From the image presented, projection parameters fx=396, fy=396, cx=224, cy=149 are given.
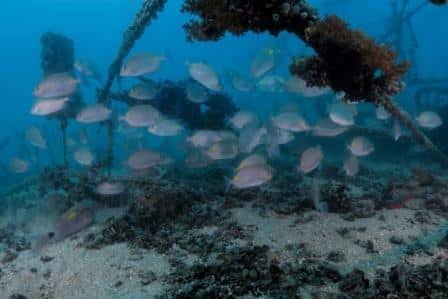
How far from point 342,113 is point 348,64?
19.8 ft

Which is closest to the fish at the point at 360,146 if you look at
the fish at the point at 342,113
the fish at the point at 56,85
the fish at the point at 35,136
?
the fish at the point at 342,113

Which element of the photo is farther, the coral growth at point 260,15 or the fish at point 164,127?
the fish at point 164,127

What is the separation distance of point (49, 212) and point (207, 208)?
12.5 ft

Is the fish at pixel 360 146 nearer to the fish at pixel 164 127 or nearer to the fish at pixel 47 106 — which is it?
the fish at pixel 164 127

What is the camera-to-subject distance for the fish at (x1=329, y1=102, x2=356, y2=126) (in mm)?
9469

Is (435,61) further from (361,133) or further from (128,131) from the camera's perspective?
(128,131)

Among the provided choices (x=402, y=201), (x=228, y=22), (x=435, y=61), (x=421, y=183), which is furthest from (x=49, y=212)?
(x=435, y=61)

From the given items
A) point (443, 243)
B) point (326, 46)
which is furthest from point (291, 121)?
point (326, 46)

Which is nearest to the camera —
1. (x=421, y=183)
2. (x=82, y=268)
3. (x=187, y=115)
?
(x=82, y=268)

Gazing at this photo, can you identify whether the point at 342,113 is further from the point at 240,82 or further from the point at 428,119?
the point at 240,82

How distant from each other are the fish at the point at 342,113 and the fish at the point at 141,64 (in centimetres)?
421

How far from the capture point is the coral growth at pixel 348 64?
11.4 ft

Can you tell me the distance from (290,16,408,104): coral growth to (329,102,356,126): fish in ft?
18.4

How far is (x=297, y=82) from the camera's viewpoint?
10359 millimetres
